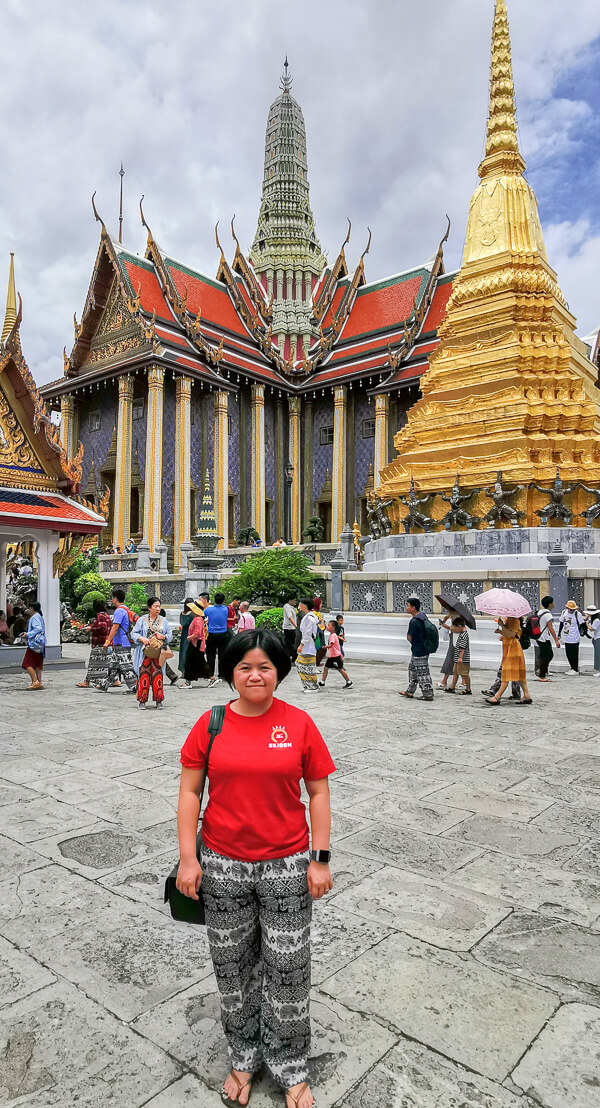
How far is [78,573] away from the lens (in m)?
19.7

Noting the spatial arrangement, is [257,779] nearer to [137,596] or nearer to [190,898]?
[190,898]

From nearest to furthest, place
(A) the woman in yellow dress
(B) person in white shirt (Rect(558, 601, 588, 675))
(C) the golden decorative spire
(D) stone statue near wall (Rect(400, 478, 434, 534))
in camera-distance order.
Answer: (A) the woman in yellow dress
(B) person in white shirt (Rect(558, 601, 588, 675))
(C) the golden decorative spire
(D) stone statue near wall (Rect(400, 478, 434, 534))

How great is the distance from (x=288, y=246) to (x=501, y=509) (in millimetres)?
22327

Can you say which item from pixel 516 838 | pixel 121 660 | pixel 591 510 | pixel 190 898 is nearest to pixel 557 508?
pixel 591 510

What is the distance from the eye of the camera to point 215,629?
9.09 meters

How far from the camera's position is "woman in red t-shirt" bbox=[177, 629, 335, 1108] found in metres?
1.74

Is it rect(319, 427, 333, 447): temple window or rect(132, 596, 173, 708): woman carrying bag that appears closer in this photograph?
rect(132, 596, 173, 708): woman carrying bag

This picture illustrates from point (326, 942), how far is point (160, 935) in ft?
2.03

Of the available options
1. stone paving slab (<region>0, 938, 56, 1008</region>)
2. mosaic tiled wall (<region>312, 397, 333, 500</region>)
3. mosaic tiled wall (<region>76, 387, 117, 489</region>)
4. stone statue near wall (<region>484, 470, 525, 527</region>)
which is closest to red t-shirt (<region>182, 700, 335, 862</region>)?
stone paving slab (<region>0, 938, 56, 1008</region>)

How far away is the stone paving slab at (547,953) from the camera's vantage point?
220cm

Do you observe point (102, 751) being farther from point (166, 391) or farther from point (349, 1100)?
point (166, 391)

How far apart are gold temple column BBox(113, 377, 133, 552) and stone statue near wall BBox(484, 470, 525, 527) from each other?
13.7 meters

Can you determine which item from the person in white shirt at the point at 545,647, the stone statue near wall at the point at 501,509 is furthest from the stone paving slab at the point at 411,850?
the stone statue near wall at the point at 501,509

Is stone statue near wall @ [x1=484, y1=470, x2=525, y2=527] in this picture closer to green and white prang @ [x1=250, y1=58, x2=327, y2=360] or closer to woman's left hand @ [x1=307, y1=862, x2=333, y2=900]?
woman's left hand @ [x1=307, y1=862, x2=333, y2=900]
